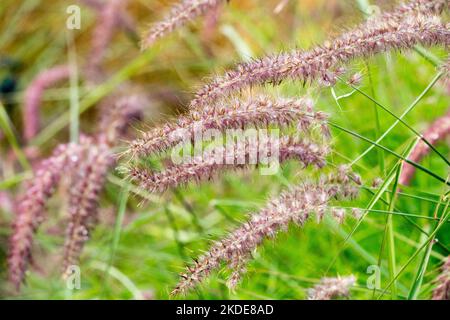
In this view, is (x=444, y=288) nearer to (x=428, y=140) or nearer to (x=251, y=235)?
(x=251, y=235)

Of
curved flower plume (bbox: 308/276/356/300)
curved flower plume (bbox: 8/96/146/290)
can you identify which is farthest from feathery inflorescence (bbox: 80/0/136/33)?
curved flower plume (bbox: 308/276/356/300)

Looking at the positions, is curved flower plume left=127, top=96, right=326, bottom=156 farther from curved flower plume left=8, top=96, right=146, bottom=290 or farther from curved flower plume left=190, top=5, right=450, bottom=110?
curved flower plume left=8, top=96, right=146, bottom=290

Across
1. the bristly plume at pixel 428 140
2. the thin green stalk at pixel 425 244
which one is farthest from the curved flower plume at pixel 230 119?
the bristly plume at pixel 428 140

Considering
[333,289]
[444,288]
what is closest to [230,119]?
[333,289]
